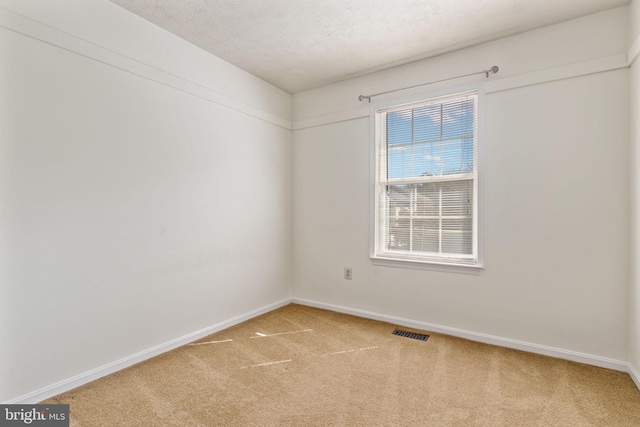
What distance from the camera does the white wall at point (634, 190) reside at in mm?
2092

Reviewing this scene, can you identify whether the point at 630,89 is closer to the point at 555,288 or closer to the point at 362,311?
the point at 555,288

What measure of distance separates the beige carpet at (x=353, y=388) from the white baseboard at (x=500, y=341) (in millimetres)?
67

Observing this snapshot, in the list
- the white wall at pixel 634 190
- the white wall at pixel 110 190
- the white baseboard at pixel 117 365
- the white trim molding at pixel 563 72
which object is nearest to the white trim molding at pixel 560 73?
the white trim molding at pixel 563 72

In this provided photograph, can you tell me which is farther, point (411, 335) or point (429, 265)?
point (429, 265)

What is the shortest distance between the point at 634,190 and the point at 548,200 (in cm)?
49

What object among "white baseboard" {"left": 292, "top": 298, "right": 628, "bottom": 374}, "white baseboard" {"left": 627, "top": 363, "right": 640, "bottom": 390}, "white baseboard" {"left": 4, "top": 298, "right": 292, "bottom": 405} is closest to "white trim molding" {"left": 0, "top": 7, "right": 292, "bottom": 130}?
"white baseboard" {"left": 4, "top": 298, "right": 292, "bottom": 405}

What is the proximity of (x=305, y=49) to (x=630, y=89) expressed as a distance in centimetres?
257

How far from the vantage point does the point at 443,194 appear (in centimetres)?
307

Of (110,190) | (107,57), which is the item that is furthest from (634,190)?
(107,57)

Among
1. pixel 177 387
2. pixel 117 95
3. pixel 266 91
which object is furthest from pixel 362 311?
pixel 117 95

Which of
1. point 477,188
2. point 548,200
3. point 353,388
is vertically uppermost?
point 477,188

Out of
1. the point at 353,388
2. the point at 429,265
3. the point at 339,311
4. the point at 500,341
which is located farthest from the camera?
the point at 339,311

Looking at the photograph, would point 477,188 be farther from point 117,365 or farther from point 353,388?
point 117,365

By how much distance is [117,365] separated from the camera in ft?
7.45
